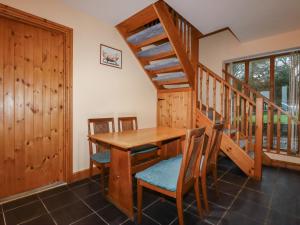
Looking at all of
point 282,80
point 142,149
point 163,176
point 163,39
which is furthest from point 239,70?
point 163,176

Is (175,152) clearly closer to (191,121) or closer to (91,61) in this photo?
(191,121)

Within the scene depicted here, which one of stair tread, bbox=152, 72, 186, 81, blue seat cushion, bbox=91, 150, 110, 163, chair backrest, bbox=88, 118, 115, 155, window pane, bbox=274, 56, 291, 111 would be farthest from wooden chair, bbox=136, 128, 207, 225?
window pane, bbox=274, 56, 291, 111

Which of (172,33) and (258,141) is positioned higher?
(172,33)

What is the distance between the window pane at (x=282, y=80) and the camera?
3355 millimetres

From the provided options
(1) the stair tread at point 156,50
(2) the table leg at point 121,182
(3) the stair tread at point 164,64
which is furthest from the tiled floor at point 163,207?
(1) the stair tread at point 156,50

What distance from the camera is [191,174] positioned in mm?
1577

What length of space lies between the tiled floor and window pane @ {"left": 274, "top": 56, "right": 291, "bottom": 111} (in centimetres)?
→ 173

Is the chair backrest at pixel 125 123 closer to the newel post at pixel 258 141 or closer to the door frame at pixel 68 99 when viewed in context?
the door frame at pixel 68 99

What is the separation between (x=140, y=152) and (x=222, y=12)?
97.2 inches

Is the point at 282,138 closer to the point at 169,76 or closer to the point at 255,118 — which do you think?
the point at 255,118

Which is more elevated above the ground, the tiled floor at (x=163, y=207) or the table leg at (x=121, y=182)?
the table leg at (x=121, y=182)

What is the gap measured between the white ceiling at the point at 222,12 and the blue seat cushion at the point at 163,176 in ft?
6.92

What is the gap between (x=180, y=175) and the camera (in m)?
1.37

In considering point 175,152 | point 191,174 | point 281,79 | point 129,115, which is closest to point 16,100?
point 129,115
